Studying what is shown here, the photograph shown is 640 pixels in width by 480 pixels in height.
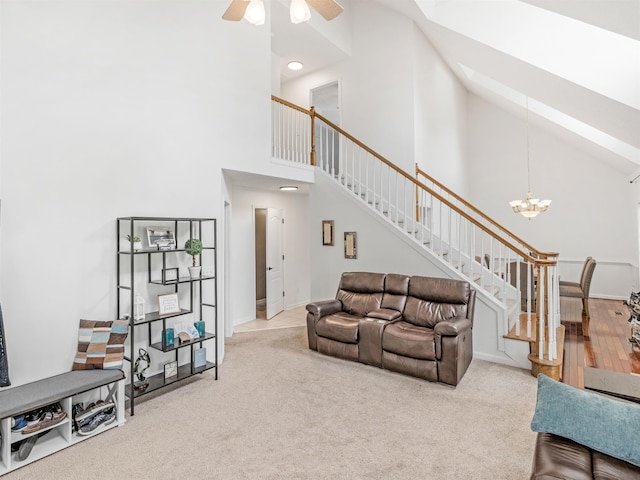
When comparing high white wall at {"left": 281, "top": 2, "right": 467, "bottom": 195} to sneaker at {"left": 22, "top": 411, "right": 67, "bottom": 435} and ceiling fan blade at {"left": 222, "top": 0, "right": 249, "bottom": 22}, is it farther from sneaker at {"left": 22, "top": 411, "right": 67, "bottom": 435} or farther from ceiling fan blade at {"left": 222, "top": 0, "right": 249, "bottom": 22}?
Answer: sneaker at {"left": 22, "top": 411, "right": 67, "bottom": 435}

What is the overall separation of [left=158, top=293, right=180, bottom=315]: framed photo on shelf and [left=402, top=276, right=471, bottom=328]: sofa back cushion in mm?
2655

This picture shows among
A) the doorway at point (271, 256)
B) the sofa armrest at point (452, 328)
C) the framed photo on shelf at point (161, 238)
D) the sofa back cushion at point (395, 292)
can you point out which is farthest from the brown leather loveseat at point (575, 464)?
the doorway at point (271, 256)

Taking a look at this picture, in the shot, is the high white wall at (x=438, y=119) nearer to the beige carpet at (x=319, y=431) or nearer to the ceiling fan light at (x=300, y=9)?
the ceiling fan light at (x=300, y=9)

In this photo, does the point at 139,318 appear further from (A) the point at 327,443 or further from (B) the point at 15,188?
(A) the point at 327,443

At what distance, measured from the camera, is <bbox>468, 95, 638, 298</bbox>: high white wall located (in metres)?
7.27

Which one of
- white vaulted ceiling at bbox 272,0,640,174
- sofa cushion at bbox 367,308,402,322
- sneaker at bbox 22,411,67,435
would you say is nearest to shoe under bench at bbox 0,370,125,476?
sneaker at bbox 22,411,67,435

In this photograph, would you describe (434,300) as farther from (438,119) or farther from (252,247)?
(438,119)

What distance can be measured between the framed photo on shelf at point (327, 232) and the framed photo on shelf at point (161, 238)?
274 centimetres

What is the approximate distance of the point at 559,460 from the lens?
1488 mm

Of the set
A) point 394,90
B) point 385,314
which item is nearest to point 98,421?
point 385,314

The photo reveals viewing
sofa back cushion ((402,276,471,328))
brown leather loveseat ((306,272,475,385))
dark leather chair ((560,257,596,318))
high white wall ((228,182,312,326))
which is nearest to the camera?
brown leather loveseat ((306,272,475,385))

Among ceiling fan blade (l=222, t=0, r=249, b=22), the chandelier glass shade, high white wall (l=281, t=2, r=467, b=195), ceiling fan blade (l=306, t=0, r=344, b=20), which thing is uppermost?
high white wall (l=281, t=2, r=467, b=195)

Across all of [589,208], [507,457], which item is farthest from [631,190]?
[507,457]

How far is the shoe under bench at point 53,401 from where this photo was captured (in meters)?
2.23
